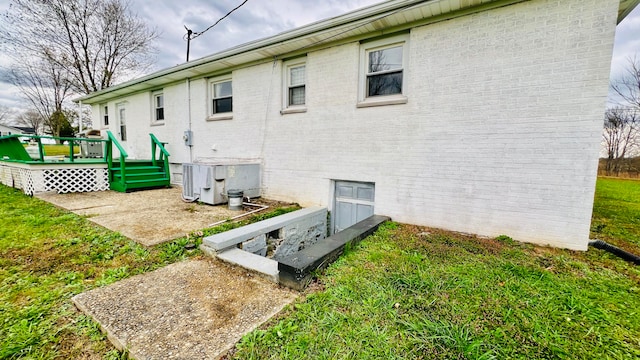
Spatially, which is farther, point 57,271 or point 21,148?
point 21,148

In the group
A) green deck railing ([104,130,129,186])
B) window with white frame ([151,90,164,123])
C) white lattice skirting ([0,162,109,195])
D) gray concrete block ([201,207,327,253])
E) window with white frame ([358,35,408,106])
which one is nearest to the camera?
gray concrete block ([201,207,327,253])

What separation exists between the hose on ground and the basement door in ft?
10.6

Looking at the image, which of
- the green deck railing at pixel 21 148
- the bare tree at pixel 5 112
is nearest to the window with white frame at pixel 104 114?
the green deck railing at pixel 21 148

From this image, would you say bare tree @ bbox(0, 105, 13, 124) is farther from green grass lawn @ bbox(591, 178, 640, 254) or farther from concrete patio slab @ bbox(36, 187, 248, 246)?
green grass lawn @ bbox(591, 178, 640, 254)

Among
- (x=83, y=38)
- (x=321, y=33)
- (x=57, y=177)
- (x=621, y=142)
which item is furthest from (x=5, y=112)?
(x=621, y=142)

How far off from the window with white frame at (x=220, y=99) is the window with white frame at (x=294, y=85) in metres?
1.96

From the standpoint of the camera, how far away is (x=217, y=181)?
5.72 metres

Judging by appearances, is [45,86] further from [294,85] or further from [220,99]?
[294,85]

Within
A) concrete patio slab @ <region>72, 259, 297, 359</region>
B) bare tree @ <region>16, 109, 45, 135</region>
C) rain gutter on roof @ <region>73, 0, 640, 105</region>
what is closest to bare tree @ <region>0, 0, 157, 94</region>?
rain gutter on roof @ <region>73, 0, 640, 105</region>

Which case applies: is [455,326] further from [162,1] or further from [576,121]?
[162,1]

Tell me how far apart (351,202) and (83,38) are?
18.6m

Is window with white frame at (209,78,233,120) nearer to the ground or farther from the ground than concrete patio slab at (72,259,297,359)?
farther from the ground

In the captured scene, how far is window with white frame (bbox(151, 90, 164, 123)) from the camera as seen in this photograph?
891 cm

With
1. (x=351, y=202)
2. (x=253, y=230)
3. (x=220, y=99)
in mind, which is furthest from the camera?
(x=220, y=99)
